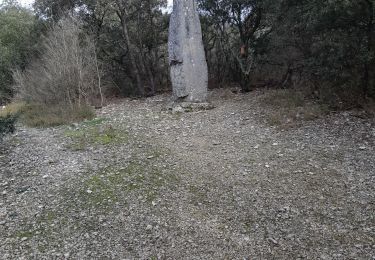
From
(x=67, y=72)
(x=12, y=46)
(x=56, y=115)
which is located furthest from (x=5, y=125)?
(x=12, y=46)

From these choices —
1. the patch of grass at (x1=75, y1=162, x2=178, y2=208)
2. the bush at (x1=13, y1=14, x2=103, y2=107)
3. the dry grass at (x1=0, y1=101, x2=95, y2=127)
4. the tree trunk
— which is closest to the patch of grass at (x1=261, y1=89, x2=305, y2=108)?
the patch of grass at (x1=75, y1=162, x2=178, y2=208)

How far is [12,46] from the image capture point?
2252 centimetres

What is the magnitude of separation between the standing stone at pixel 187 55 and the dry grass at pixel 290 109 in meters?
2.65

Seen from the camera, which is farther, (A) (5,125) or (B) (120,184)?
(A) (5,125)

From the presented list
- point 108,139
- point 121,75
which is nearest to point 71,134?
point 108,139

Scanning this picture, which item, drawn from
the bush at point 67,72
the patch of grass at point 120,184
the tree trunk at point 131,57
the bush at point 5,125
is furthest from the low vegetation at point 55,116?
the patch of grass at point 120,184

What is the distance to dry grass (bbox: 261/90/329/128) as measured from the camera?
9766 millimetres

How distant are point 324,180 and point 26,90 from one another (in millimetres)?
15028

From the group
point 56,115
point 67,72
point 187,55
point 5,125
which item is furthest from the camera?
point 67,72

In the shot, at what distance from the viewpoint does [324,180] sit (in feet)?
21.4

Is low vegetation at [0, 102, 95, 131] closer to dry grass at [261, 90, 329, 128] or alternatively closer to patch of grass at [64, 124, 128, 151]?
patch of grass at [64, 124, 128, 151]

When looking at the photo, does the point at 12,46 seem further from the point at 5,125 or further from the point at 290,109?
the point at 290,109

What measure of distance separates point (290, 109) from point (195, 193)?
5.45 m

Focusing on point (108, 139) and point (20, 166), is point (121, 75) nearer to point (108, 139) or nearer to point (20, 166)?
point (108, 139)
